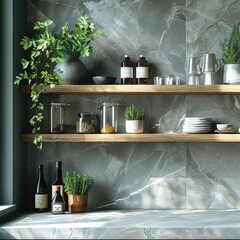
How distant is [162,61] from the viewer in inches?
152

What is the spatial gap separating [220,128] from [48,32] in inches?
52.6

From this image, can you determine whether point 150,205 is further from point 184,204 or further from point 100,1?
point 100,1

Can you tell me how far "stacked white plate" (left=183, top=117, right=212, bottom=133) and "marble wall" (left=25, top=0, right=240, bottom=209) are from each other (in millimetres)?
161

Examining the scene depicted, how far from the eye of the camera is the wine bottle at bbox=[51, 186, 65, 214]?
358cm

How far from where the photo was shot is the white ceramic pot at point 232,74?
3.69m

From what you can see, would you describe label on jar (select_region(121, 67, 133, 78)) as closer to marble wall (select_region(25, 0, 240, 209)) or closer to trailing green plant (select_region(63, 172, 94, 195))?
marble wall (select_region(25, 0, 240, 209))

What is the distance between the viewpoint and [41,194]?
12.2ft

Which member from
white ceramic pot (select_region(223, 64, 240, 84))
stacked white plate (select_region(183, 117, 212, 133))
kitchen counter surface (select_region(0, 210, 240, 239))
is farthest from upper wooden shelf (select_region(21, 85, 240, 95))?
kitchen counter surface (select_region(0, 210, 240, 239))

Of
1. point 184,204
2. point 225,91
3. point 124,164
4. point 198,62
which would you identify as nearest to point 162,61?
point 198,62

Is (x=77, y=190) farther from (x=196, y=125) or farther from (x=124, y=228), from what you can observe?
(x=196, y=125)

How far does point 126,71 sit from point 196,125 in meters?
0.61

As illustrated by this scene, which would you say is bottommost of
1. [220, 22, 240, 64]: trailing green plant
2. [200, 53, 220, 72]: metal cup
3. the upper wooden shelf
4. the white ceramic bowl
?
the white ceramic bowl

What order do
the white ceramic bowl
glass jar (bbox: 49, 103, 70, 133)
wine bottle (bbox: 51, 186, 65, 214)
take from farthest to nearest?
Result: 1. glass jar (bbox: 49, 103, 70, 133)
2. the white ceramic bowl
3. wine bottle (bbox: 51, 186, 65, 214)

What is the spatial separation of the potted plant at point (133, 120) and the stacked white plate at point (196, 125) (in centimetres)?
31
